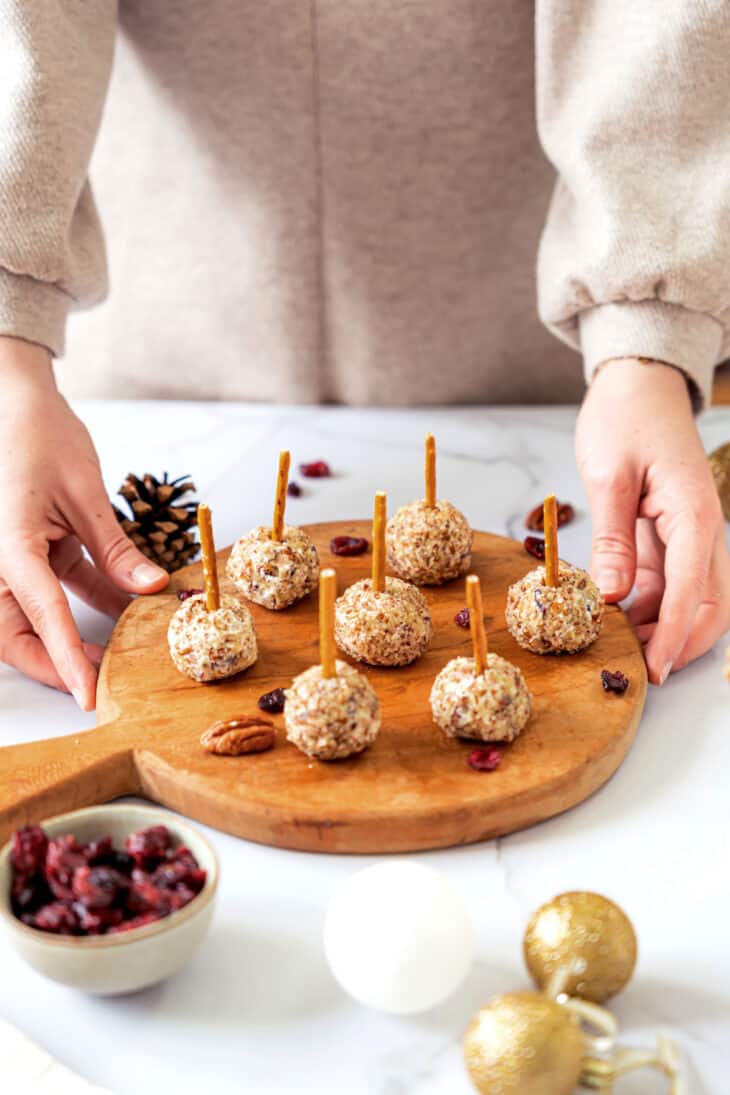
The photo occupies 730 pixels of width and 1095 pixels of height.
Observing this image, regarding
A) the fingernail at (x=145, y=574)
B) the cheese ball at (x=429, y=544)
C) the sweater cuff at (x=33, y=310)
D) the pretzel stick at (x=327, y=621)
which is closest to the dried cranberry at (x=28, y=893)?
the pretzel stick at (x=327, y=621)

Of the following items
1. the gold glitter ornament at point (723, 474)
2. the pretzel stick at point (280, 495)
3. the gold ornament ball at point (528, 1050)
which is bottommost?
the gold ornament ball at point (528, 1050)

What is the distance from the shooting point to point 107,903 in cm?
81

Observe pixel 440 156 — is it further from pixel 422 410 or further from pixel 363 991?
pixel 363 991

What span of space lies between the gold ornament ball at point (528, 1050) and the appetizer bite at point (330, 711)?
1.10 feet

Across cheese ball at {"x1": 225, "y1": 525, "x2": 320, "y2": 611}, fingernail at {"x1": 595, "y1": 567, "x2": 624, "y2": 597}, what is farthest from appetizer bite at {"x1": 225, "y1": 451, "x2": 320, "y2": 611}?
fingernail at {"x1": 595, "y1": 567, "x2": 624, "y2": 597}

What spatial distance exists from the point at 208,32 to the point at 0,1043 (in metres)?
1.57

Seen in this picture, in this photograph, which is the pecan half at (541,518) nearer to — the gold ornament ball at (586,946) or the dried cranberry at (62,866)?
the gold ornament ball at (586,946)

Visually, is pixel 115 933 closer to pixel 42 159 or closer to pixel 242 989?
pixel 242 989

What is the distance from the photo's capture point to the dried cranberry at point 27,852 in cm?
84

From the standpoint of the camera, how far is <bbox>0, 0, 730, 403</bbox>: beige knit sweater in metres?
1.45

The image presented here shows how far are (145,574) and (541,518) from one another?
0.63 m

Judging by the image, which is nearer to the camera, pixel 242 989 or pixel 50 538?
pixel 242 989

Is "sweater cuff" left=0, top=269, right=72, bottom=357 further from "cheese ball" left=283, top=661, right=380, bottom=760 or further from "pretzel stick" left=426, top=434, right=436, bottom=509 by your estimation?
"cheese ball" left=283, top=661, right=380, bottom=760

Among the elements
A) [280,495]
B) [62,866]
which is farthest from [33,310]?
[62,866]
